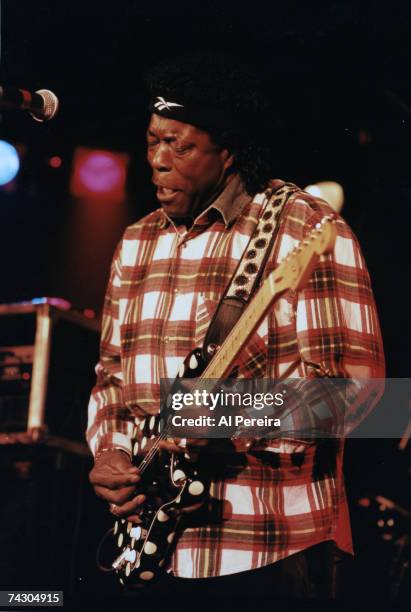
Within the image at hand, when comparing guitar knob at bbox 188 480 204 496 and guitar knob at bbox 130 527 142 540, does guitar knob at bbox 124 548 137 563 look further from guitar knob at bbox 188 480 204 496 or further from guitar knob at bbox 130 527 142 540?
guitar knob at bbox 188 480 204 496

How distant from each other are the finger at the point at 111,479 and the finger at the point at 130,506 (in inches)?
1.5

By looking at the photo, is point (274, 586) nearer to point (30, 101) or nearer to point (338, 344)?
point (338, 344)

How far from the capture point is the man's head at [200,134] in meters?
2.11

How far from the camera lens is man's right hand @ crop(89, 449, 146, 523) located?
6.31 feet

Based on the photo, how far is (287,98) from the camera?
2.68 metres

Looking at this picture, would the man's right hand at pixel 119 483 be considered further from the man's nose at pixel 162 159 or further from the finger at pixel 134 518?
the man's nose at pixel 162 159

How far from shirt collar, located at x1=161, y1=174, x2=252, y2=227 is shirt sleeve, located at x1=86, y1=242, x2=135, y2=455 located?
28 cm

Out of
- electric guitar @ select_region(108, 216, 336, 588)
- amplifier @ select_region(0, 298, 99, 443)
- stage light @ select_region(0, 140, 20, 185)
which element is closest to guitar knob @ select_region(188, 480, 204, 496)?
electric guitar @ select_region(108, 216, 336, 588)

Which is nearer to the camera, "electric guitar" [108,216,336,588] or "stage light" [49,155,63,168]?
"electric guitar" [108,216,336,588]

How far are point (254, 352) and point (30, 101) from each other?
0.73 m

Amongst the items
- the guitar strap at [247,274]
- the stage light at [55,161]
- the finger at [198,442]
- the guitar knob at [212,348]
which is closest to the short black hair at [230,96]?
the guitar strap at [247,274]

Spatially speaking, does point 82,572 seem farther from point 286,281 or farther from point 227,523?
point 286,281

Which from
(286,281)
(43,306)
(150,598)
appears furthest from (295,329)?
(43,306)

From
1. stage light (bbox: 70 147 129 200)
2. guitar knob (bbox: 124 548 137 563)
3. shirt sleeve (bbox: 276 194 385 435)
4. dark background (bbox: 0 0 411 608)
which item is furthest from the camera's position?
stage light (bbox: 70 147 129 200)
